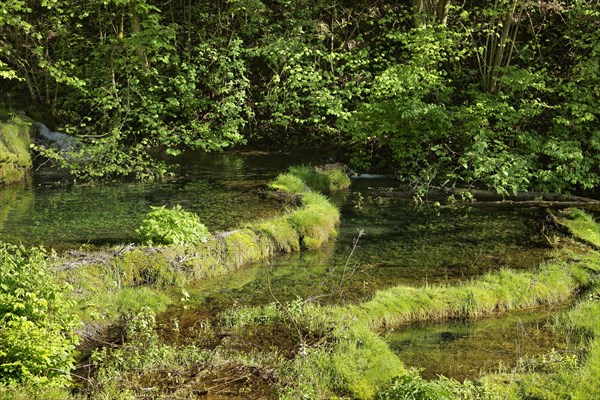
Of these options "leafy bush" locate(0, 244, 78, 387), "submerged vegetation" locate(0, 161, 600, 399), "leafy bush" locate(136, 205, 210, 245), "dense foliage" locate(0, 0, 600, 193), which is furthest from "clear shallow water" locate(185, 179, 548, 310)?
"leafy bush" locate(0, 244, 78, 387)

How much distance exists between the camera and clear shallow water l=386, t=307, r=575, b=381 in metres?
7.26

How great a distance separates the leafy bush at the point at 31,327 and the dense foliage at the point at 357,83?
32.5 ft

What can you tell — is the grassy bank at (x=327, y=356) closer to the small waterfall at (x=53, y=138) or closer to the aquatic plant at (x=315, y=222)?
the aquatic plant at (x=315, y=222)

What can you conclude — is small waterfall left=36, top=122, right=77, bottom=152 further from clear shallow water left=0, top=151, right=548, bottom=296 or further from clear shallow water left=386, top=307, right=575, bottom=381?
clear shallow water left=386, top=307, right=575, bottom=381

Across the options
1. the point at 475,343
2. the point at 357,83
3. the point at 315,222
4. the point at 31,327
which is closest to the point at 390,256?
the point at 315,222

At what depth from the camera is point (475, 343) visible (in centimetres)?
801

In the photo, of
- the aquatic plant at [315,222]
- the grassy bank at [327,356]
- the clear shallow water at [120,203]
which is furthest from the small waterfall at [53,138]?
the grassy bank at [327,356]

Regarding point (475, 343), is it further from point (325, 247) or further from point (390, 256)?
point (325, 247)

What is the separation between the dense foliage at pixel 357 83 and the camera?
1706cm

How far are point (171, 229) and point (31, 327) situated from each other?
502 centimetres

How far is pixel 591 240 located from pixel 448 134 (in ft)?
22.3

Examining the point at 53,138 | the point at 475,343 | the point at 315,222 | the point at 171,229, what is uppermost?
the point at 53,138

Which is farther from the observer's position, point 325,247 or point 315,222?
point 315,222

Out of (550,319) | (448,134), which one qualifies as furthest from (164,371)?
(448,134)
